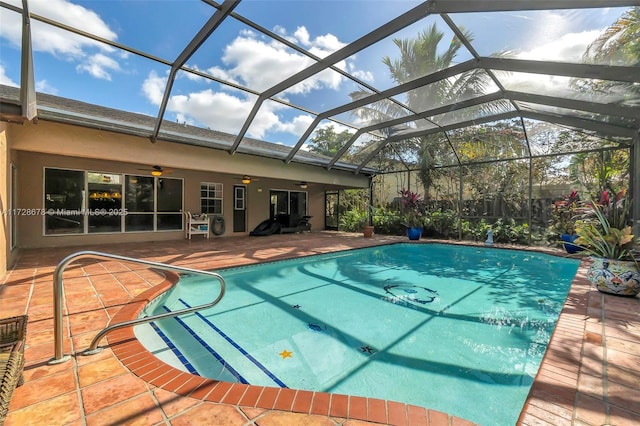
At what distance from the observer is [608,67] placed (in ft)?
14.5

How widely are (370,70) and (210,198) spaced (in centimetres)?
769

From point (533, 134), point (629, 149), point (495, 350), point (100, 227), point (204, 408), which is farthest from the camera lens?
point (533, 134)

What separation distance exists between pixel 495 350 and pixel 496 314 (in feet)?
3.97

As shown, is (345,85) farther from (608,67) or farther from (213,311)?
(213,311)

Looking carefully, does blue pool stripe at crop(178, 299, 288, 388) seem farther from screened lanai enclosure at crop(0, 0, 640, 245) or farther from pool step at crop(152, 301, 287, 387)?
screened lanai enclosure at crop(0, 0, 640, 245)

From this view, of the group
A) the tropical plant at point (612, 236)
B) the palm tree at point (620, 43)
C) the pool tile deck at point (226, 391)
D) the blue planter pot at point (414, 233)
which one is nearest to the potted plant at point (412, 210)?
the blue planter pot at point (414, 233)

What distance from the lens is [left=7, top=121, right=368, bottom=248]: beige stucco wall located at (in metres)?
6.02

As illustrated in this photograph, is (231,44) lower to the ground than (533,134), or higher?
higher

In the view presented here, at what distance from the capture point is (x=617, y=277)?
412 cm

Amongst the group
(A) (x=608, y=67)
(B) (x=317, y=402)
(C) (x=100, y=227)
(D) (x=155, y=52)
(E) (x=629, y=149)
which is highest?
(D) (x=155, y=52)

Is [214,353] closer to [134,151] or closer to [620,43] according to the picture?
[134,151]

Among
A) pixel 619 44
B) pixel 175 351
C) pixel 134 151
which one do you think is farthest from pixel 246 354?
pixel 619 44

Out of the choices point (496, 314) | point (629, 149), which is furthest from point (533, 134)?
point (496, 314)

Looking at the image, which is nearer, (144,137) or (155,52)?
(155,52)
